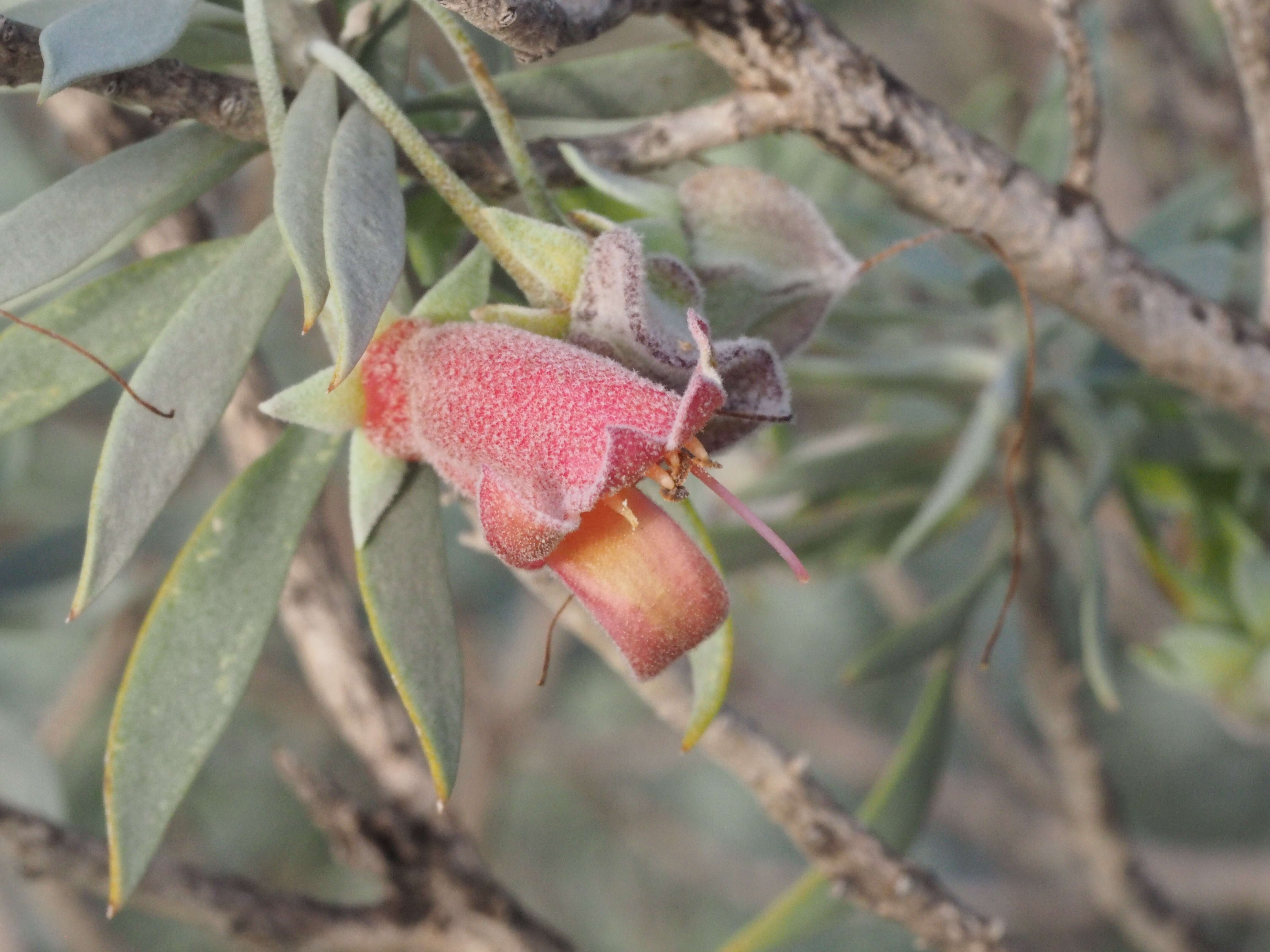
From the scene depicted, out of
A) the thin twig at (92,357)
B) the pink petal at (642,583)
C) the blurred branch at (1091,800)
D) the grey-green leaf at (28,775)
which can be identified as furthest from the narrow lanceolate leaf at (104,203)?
the blurred branch at (1091,800)

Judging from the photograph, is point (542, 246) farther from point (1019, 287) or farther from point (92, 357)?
point (1019, 287)

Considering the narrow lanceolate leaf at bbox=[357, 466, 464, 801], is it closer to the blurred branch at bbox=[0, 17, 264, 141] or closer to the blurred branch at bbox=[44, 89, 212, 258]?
the blurred branch at bbox=[0, 17, 264, 141]

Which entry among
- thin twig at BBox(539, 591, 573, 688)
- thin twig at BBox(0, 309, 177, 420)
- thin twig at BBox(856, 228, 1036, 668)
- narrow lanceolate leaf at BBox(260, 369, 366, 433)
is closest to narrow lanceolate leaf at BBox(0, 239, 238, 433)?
thin twig at BBox(0, 309, 177, 420)

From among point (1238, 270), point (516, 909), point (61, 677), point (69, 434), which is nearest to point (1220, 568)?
point (1238, 270)

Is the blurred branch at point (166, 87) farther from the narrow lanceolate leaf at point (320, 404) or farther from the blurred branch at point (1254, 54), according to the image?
the blurred branch at point (1254, 54)

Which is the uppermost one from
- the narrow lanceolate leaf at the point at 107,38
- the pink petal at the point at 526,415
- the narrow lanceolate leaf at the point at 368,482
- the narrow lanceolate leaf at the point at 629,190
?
the narrow lanceolate leaf at the point at 107,38
